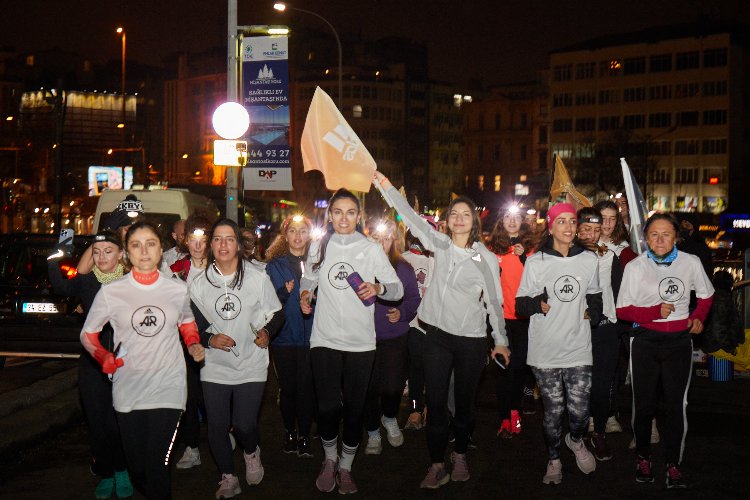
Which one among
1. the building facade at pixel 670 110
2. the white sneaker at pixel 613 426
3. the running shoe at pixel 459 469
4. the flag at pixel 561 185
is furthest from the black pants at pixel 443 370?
the building facade at pixel 670 110

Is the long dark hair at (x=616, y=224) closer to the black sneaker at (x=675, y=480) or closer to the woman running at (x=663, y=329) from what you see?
the woman running at (x=663, y=329)

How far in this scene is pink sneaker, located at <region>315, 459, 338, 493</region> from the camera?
7047mm

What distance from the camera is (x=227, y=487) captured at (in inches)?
267

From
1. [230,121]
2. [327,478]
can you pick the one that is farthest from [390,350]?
[230,121]

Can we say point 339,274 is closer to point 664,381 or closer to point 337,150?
point 337,150

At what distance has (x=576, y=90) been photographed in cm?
10656

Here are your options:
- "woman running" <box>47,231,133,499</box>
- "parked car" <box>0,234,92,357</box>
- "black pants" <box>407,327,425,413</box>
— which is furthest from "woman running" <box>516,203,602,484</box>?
"parked car" <box>0,234,92,357</box>

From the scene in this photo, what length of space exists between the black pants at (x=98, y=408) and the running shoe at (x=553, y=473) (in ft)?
10.6

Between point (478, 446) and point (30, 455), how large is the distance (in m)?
3.98

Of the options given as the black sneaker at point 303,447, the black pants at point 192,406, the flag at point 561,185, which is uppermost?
the flag at point 561,185

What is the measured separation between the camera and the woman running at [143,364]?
573 cm

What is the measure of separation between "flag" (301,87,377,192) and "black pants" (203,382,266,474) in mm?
1912

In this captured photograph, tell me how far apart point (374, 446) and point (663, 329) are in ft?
8.98

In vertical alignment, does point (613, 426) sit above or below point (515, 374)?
below
